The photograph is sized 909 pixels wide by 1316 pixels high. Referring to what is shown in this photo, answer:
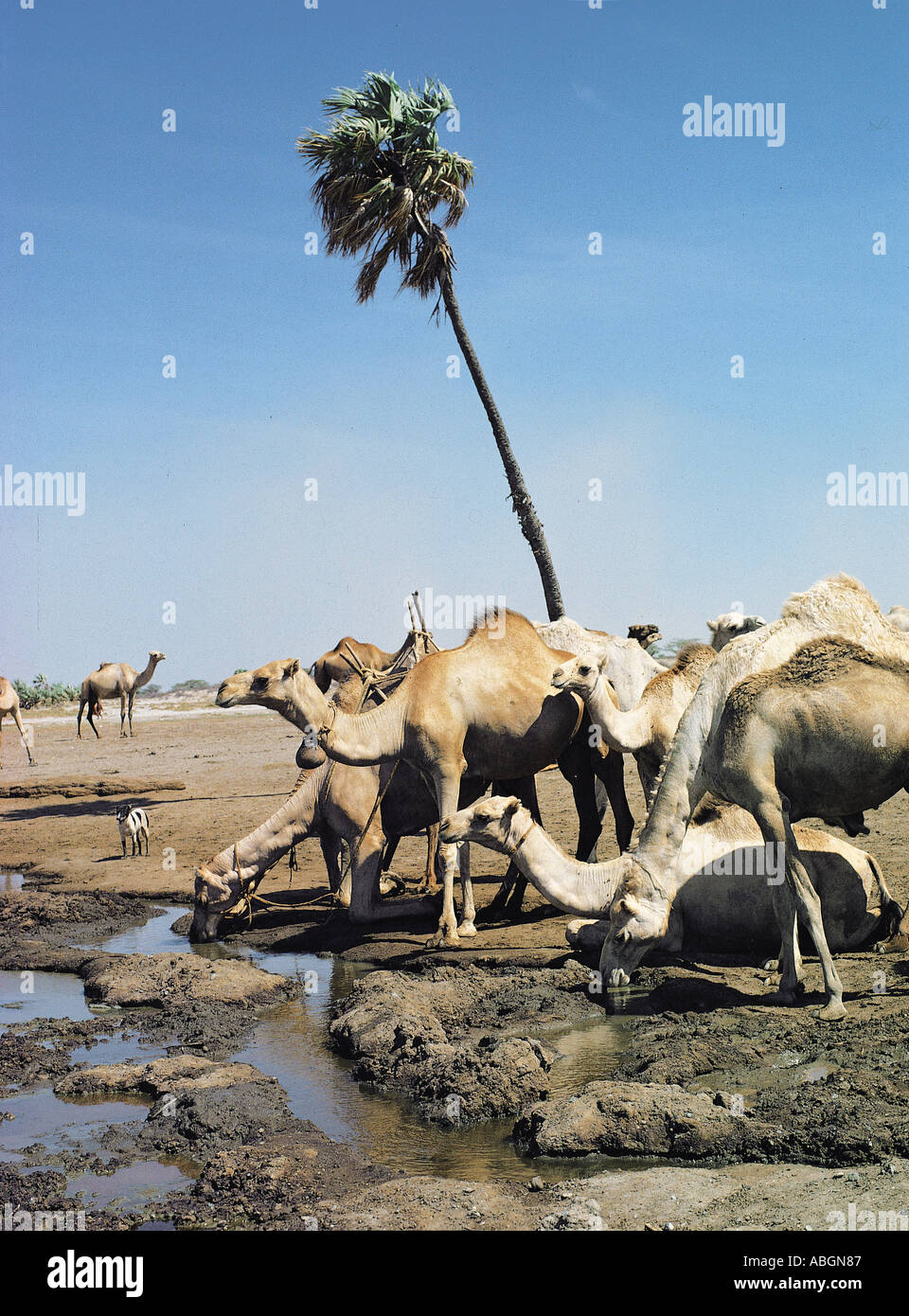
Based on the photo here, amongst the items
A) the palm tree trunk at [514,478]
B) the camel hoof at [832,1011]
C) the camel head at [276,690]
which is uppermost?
the palm tree trunk at [514,478]

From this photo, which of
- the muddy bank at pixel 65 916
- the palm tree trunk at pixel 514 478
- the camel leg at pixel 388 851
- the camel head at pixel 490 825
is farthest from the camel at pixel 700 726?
the palm tree trunk at pixel 514 478

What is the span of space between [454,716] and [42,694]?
1843 inches

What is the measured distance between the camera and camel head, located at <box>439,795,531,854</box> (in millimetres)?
8758

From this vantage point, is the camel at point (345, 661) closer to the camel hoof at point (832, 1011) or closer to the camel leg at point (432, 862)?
the camel leg at point (432, 862)

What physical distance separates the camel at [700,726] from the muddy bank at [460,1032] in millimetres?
674

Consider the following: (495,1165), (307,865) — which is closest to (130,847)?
(307,865)

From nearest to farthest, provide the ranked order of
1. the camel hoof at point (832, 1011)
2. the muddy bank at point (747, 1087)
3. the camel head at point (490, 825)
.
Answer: the muddy bank at point (747, 1087), the camel hoof at point (832, 1011), the camel head at point (490, 825)

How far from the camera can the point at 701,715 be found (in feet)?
27.2

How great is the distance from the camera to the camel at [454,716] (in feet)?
35.4

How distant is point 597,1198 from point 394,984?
148 inches

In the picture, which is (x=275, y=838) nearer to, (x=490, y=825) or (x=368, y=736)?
(x=368, y=736)

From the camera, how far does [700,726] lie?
832 cm

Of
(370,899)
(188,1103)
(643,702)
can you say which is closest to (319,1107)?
(188,1103)

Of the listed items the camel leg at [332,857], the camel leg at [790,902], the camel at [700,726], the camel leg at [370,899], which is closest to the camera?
the camel leg at [790,902]
